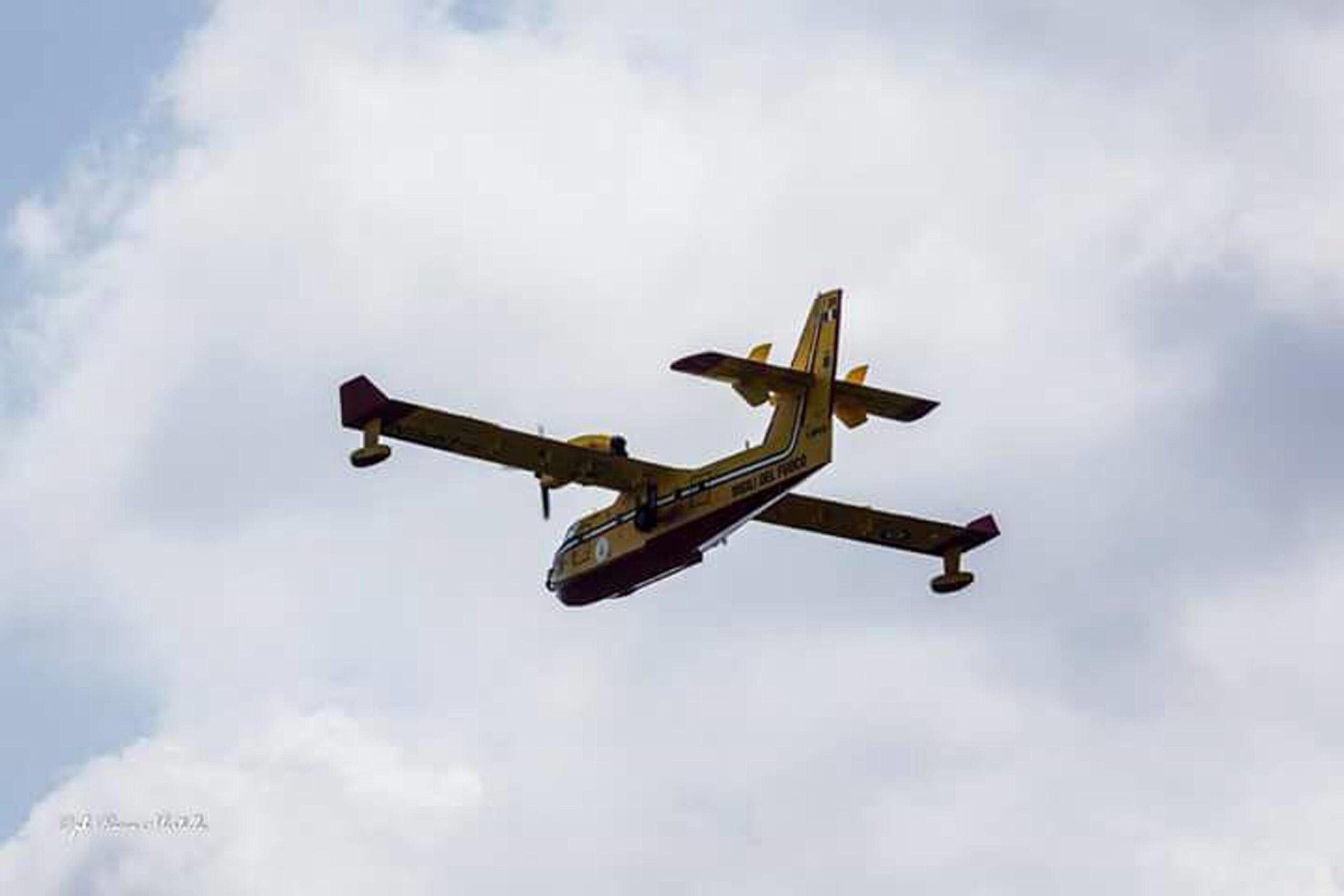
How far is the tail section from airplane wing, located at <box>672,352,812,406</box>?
28cm

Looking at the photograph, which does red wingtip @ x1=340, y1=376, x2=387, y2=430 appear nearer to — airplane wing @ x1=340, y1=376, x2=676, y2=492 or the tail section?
airplane wing @ x1=340, y1=376, x2=676, y2=492

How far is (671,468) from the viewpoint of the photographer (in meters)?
77.9

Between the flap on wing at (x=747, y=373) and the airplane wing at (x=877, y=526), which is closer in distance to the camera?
the flap on wing at (x=747, y=373)

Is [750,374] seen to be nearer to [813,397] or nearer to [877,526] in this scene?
[813,397]

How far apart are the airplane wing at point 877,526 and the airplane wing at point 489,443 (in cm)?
556

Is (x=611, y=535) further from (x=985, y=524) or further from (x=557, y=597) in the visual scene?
(x=985, y=524)

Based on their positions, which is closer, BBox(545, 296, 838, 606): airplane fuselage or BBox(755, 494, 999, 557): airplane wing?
BBox(545, 296, 838, 606): airplane fuselage

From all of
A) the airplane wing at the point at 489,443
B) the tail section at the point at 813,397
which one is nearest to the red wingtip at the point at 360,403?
the airplane wing at the point at 489,443

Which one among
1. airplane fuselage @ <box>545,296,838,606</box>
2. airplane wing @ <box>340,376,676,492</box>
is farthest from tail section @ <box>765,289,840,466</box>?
airplane wing @ <box>340,376,676,492</box>

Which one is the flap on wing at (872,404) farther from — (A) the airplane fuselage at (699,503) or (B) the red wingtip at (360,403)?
(B) the red wingtip at (360,403)

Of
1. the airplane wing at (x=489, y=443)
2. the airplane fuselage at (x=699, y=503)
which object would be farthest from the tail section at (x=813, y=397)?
the airplane wing at (x=489, y=443)

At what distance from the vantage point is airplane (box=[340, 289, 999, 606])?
7362 centimetres

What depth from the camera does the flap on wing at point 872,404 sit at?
246 ft

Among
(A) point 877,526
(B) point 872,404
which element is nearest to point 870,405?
(B) point 872,404
